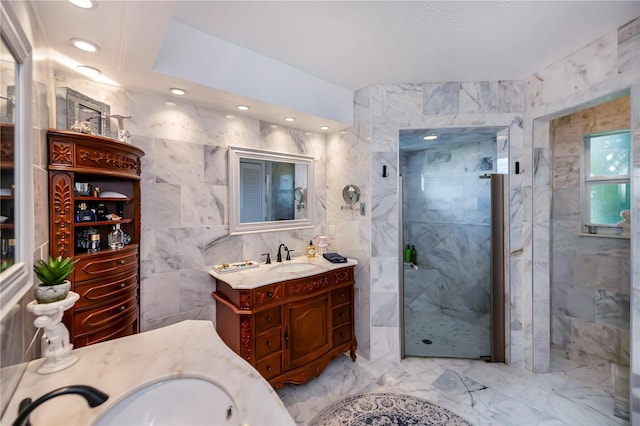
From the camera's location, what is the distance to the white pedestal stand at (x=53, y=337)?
94cm

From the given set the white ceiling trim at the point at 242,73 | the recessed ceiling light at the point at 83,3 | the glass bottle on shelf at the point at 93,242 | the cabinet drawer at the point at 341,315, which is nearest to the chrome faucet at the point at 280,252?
the cabinet drawer at the point at 341,315

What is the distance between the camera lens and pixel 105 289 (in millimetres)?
1558

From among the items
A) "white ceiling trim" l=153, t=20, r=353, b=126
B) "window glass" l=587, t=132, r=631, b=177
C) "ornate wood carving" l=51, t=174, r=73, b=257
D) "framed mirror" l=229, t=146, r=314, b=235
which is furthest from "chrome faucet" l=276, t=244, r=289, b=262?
"window glass" l=587, t=132, r=631, b=177

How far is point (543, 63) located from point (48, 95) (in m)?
3.39

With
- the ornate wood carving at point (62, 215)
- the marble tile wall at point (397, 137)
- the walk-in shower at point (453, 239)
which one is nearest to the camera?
the ornate wood carving at point (62, 215)

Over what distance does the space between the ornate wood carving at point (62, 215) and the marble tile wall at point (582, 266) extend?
3938 mm

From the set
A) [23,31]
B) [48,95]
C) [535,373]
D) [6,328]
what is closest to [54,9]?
[23,31]

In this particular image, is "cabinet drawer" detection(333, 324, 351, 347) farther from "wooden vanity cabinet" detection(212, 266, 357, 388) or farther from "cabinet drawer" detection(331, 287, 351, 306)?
"cabinet drawer" detection(331, 287, 351, 306)

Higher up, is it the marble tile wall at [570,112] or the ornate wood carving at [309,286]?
the marble tile wall at [570,112]

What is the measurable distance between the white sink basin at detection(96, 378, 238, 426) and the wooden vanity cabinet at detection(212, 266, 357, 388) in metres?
1.01

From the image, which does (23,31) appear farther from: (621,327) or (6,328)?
(621,327)

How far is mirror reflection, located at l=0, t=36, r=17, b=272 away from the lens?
2.64 feet

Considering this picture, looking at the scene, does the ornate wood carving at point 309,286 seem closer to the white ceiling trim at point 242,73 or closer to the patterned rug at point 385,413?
the patterned rug at point 385,413

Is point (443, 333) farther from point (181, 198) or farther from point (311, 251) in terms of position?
point (181, 198)
